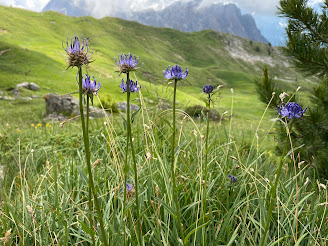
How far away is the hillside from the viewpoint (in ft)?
75.5

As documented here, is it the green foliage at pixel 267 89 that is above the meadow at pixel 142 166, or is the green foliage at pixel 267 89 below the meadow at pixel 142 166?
above

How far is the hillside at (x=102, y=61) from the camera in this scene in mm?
23000

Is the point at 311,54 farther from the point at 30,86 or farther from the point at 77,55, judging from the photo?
the point at 30,86

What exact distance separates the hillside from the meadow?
33 centimetres

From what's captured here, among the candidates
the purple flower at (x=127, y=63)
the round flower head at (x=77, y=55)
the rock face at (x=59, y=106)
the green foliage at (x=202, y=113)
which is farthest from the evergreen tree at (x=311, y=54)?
the rock face at (x=59, y=106)

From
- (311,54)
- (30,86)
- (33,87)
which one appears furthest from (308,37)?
(30,86)

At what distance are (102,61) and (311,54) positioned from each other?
77.2m

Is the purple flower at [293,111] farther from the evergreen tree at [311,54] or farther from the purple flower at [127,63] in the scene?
the evergreen tree at [311,54]

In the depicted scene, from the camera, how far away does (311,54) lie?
193 inches

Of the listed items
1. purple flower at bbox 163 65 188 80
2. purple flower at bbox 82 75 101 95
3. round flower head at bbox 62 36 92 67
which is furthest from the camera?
purple flower at bbox 163 65 188 80

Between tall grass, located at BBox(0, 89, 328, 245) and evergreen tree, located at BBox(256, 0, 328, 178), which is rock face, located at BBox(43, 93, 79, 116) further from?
evergreen tree, located at BBox(256, 0, 328, 178)


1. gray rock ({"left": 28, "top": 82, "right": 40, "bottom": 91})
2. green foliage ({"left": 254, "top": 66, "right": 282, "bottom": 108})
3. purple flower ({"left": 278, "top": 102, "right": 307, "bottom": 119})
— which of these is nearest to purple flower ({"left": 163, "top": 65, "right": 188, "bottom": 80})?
purple flower ({"left": 278, "top": 102, "right": 307, "bottom": 119})

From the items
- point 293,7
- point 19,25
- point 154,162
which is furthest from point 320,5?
point 19,25

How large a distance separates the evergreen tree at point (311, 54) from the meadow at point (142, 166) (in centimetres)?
38
